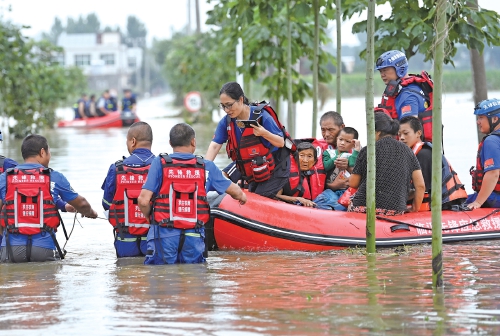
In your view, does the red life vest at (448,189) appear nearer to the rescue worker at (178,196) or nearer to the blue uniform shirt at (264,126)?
the blue uniform shirt at (264,126)

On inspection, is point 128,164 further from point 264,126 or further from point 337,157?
point 337,157

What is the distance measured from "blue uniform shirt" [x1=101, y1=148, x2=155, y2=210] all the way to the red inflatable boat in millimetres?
937

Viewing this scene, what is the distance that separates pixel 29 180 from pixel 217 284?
188 centimetres

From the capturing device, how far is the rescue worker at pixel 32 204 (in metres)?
7.91

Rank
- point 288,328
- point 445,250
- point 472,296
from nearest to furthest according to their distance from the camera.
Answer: point 288,328
point 472,296
point 445,250

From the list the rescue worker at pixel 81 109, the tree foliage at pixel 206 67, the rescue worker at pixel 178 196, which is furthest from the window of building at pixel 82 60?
the rescue worker at pixel 178 196

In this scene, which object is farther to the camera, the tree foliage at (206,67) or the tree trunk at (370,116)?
the tree foliage at (206,67)

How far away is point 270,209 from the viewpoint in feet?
29.1

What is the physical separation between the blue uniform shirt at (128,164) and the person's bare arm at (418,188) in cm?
232

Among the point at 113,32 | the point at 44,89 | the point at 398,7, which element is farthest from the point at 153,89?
the point at 398,7

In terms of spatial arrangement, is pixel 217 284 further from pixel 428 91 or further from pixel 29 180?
pixel 428 91

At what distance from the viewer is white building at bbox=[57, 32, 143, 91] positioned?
418 feet

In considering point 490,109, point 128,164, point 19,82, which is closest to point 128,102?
point 19,82

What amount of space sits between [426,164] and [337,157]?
935 mm
